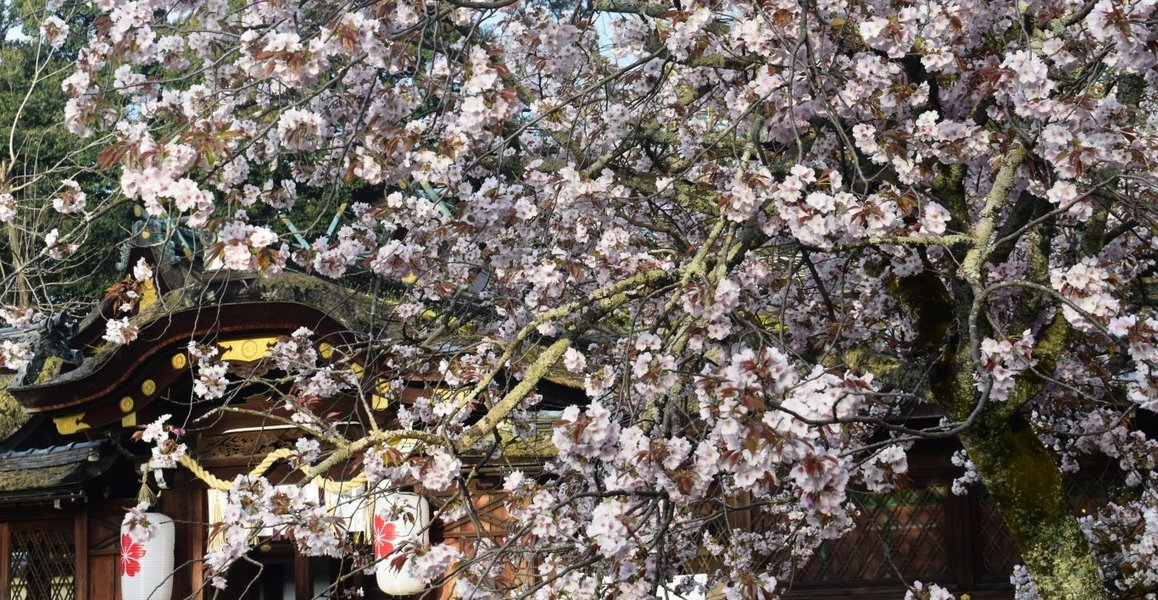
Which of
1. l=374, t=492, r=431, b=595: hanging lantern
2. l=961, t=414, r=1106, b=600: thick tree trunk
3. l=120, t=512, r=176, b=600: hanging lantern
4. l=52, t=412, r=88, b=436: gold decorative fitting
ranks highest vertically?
l=52, t=412, r=88, b=436: gold decorative fitting

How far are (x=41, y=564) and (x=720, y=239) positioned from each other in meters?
7.33

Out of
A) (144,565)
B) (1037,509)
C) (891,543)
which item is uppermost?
(144,565)

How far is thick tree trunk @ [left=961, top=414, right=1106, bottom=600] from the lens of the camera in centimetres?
448

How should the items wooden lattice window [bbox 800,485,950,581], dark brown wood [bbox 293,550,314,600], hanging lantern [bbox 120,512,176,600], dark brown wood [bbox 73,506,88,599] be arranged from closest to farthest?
wooden lattice window [bbox 800,485,950,581]
hanging lantern [bbox 120,512,176,600]
dark brown wood [bbox 293,550,314,600]
dark brown wood [bbox 73,506,88,599]

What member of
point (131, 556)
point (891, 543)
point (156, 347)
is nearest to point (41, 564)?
point (131, 556)

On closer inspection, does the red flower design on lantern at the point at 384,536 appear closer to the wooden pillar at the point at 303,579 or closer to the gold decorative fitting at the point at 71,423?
the wooden pillar at the point at 303,579

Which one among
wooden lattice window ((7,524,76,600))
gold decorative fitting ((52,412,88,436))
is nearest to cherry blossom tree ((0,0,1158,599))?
gold decorative fitting ((52,412,88,436))

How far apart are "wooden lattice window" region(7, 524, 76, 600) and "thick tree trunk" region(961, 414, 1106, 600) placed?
23.9 ft

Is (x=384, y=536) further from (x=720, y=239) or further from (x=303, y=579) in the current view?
(x=720, y=239)

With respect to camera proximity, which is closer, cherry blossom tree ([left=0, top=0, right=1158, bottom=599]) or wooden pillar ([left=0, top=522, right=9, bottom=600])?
cherry blossom tree ([left=0, top=0, right=1158, bottom=599])

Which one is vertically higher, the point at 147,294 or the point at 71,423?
the point at 147,294

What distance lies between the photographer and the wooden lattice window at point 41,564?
9.34 metres

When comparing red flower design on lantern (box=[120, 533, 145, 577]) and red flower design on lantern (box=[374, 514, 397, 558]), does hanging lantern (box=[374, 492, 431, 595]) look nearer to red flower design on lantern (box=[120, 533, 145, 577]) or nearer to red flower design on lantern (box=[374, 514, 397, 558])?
red flower design on lantern (box=[374, 514, 397, 558])

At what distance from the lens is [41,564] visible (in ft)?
31.1
